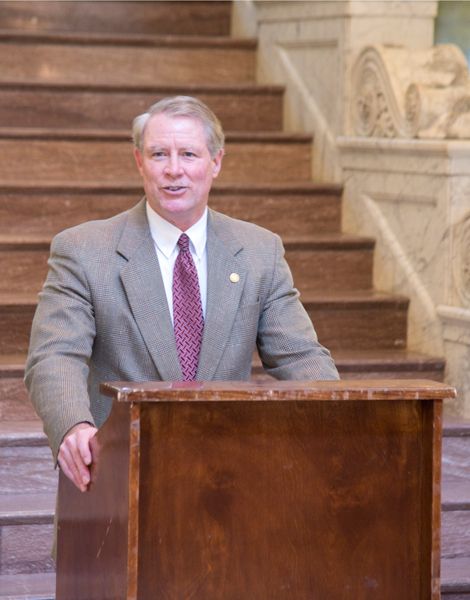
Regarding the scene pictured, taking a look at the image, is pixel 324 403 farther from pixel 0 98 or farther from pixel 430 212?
pixel 0 98

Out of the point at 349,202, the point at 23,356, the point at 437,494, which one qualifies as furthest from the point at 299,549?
the point at 349,202

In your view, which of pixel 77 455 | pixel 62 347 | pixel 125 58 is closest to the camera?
pixel 77 455

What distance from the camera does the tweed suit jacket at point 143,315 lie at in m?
1.85

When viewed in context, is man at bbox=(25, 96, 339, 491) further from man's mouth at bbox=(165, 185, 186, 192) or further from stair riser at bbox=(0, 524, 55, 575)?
stair riser at bbox=(0, 524, 55, 575)

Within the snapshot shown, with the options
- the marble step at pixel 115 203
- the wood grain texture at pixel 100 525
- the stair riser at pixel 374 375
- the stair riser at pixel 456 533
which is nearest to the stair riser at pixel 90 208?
the marble step at pixel 115 203

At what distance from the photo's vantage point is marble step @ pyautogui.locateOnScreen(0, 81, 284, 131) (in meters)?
4.08

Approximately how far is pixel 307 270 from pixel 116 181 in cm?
86

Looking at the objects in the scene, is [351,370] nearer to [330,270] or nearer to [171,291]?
[330,270]

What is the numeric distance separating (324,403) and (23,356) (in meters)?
1.99

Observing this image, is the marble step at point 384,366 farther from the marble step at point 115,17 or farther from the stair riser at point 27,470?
the marble step at point 115,17

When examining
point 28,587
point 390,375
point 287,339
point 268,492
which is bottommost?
point 28,587

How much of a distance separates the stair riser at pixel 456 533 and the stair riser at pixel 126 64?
2395 mm

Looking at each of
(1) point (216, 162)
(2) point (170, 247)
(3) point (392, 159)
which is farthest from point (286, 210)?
(2) point (170, 247)

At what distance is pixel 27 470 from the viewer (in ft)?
9.05
